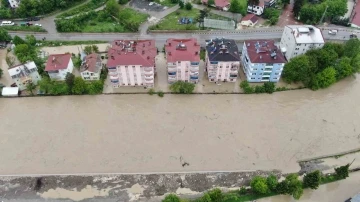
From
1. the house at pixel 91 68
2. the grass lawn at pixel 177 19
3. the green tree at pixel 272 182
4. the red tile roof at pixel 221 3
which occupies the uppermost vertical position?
the red tile roof at pixel 221 3

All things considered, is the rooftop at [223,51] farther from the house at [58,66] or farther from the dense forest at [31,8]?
the dense forest at [31,8]

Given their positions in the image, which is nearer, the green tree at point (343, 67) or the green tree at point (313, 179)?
the green tree at point (313, 179)

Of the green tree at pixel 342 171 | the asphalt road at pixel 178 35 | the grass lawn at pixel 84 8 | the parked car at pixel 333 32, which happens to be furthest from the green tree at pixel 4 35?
the parked car at pixel 333 32

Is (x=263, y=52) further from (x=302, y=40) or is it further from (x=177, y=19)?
(x=177, y=19)

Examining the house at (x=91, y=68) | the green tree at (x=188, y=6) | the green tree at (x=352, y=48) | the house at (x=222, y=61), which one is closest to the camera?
the house at (x=222, y=61)

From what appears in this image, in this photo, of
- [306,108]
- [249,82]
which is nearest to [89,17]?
[249,82]

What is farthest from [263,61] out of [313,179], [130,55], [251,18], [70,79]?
[70,79]

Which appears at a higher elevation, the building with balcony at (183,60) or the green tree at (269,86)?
the building with balcony at (183,60)

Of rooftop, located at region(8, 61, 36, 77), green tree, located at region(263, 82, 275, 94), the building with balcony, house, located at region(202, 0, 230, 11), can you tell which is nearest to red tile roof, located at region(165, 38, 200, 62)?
the building with balcony
